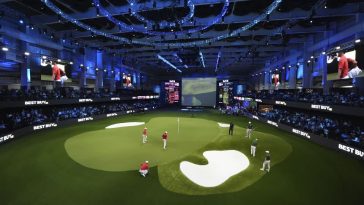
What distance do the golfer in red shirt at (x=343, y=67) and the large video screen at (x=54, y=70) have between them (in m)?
39.2

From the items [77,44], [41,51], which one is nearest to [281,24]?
[77,44]

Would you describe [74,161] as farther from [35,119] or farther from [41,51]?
[41,51]

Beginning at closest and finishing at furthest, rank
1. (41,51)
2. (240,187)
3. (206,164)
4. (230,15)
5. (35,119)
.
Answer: (240,187)
(206,164)
(230,15)
(35,119)
(41,51)

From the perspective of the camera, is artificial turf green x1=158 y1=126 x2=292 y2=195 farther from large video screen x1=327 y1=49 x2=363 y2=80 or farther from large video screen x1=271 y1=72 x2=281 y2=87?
large video screen x1=271 y1=72 x2=281 y2=87

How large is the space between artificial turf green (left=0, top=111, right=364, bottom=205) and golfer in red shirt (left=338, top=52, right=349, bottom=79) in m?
10.4

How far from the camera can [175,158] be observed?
54.0ft

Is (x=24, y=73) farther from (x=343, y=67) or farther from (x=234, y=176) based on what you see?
(x=343, y=67)

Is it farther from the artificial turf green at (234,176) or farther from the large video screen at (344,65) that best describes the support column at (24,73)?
the large video screen at (344,65)

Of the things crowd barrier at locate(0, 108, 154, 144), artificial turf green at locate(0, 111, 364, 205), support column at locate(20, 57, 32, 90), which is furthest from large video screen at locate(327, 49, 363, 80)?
support column at locate(20, 57, 32, 90)

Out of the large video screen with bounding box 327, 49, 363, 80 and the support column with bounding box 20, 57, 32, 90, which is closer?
the large video screen with bounding box 327, 49, 363, 80

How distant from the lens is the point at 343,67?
22.6 meters

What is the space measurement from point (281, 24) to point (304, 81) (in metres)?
12.4

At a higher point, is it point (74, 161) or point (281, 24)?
point (281, 24)

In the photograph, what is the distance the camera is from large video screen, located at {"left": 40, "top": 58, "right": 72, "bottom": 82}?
31.2m
